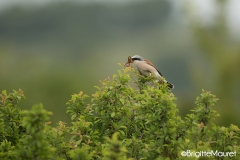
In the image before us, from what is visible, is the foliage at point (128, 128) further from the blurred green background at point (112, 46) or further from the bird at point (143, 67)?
the blurred green background at point (112, 46)

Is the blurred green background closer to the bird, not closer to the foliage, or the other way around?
the bird

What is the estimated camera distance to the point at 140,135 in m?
6.01

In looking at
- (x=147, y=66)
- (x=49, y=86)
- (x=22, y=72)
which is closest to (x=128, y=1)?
(x=22, y=72)

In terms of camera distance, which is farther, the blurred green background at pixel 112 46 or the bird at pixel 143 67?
the blurred green background at pixel 112 46

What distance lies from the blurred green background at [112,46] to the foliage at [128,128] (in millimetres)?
16711

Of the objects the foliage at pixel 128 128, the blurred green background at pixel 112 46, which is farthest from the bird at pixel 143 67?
the blurred green background at pixel 112 46

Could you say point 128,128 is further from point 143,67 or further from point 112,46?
point 112,46

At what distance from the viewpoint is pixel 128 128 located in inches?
240

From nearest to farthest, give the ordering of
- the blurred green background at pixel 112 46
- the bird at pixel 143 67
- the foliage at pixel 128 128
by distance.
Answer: the foliage at pixel 128 128
the bird at pixel 143 67
the blurred green background at pixel 112 46

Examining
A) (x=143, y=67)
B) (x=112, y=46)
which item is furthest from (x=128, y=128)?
(x=112, y=46)

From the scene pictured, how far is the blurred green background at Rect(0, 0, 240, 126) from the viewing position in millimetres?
27875

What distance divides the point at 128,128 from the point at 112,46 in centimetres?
5066

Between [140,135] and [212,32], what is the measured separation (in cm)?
2293

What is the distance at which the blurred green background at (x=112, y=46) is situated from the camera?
27875 millimetres
